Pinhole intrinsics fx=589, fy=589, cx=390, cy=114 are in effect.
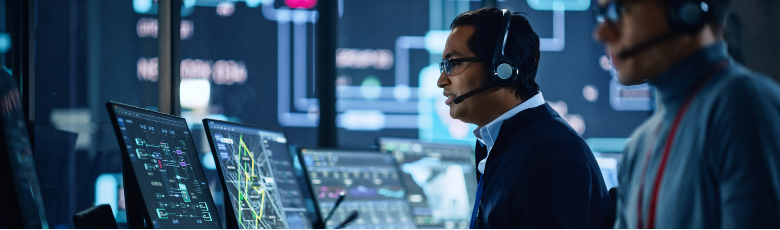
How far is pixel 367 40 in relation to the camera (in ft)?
12.5

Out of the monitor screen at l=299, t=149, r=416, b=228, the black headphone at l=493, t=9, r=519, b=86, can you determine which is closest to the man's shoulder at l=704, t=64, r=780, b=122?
the black headphone at l=493, t=9, r=519, b=86

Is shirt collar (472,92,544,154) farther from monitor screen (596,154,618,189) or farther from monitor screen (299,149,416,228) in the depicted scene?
monitor screen (596,154,618,189)

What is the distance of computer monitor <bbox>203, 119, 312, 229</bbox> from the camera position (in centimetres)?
164

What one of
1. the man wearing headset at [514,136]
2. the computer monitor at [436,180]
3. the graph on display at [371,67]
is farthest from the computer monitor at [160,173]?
the graph on display at [371,67]

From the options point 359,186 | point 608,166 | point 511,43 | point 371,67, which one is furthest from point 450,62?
point 371,67

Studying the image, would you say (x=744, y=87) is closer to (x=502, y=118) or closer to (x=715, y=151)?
(x=715, y=151)

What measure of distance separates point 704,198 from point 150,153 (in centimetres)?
112

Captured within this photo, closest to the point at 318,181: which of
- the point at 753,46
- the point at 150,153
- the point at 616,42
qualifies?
the point at 150,153

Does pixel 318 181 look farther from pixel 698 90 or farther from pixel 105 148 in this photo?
pixel 698 90

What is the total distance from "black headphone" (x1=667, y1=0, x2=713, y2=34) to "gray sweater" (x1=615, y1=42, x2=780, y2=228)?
0.03 meters

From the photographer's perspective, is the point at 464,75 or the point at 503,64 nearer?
the point at 503,64

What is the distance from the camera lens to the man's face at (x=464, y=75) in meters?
1.58

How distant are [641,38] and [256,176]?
4.63 ft

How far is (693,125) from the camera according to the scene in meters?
0.59
